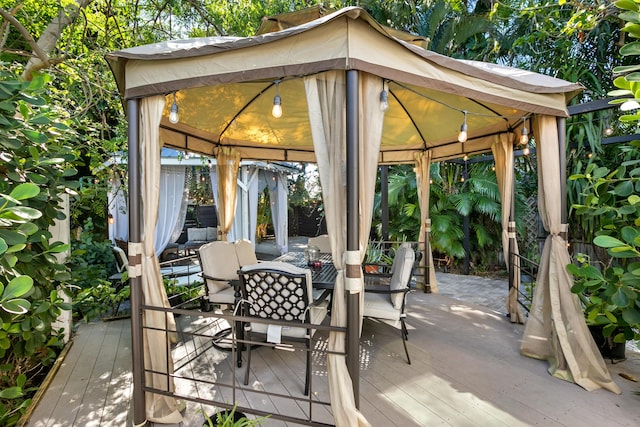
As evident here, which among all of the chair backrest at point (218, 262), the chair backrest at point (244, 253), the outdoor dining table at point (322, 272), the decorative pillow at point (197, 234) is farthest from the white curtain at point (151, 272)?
the decorative pillow at point (197, 234)

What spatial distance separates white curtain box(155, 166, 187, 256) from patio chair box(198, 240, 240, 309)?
3.62 meters

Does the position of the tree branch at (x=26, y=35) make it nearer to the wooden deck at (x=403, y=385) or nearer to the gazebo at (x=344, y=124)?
the gazebo at (x=344, y=124)

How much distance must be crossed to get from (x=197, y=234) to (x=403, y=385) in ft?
22.0

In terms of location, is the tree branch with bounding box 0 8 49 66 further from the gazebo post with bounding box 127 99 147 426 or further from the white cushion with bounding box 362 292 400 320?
the white cushion with bounding box 362 292 400 320

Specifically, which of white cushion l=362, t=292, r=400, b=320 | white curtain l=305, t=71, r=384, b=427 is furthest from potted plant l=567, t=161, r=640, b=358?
white curtain l=305, t=71, r=384, b=427

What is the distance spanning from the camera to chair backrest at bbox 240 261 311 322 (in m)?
2.42

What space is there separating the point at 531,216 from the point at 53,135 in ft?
26.7

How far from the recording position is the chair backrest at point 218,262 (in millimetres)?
3400

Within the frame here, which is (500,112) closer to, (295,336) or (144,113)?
(295,336)

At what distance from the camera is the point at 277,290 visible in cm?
248

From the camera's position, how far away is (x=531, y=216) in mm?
6875

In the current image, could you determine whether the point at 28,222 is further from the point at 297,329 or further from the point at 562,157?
the point at 562,157

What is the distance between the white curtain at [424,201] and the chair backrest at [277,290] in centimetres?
328

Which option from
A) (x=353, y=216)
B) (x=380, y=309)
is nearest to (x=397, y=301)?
(x=380, y=309)
